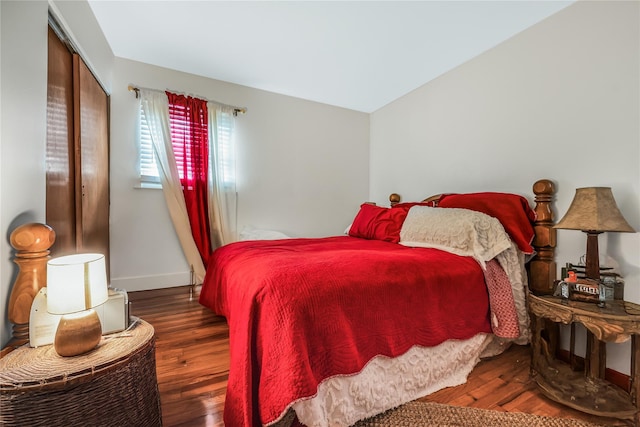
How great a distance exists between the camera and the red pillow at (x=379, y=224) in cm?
237

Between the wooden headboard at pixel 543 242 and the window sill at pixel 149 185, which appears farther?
the window sill at pixel 149 185

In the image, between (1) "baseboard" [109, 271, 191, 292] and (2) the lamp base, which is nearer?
(2) the lamp base

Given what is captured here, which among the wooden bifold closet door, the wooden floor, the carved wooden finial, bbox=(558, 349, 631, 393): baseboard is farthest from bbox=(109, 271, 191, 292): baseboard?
bbox=(558, 349, 631, 393): baseboard

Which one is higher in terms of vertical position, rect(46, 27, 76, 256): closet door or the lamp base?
rect(46, 27, 76, 256): closet door

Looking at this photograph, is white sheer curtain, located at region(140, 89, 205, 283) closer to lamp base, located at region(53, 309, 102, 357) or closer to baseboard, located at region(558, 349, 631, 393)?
lamp base, located at region(53, 309, 102, 357)

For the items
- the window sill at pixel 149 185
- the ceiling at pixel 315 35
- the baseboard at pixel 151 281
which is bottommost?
the baseboard at pixel 151 281

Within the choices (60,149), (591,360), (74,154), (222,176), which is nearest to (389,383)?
(591,360)

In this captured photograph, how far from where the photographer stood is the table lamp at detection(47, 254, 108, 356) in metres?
0.86

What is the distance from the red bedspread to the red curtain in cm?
Answer: 149

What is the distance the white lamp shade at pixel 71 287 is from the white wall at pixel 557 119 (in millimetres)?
2470

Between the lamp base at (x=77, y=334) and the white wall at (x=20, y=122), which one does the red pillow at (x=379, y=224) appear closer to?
the lamp base at (x=77, y=334)

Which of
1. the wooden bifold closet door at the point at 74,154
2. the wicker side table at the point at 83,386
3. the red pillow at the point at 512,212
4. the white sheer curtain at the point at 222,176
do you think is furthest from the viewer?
the white sheer curtain at the point at 222,176

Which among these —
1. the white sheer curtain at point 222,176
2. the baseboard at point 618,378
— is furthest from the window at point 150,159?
the baseboard at point 618,378

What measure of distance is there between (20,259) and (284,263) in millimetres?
984
